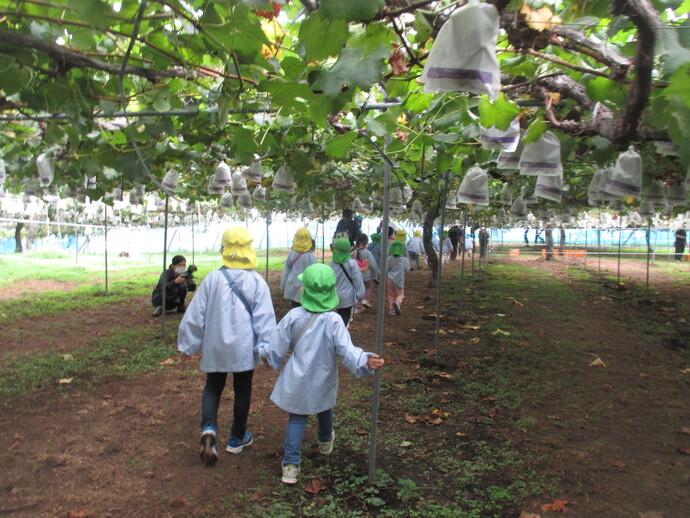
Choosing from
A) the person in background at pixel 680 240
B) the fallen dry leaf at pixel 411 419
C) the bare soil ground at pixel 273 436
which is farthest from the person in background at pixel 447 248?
the fallen dry leaf at pixel 411 419

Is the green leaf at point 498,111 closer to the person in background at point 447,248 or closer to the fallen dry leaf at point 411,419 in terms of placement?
the fallen dry leaf at point 411,419

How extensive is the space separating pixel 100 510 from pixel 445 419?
275 centimetres

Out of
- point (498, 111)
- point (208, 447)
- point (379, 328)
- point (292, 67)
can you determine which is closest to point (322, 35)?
point (292, 67)

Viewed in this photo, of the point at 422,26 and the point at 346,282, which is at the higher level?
the point at 422,26

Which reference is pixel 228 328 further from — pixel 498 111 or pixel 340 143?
pixel 498 111

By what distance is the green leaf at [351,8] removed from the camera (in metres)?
1.39

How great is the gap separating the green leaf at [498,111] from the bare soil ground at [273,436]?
7.23 ft

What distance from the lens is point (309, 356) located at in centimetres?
321

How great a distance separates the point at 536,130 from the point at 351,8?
181 centimetres

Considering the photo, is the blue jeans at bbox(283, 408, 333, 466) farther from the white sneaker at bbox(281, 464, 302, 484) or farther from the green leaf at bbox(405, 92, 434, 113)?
the green leaf at bbox(405, 92, 434, 113)

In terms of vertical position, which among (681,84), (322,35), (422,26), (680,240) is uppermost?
(422,26)

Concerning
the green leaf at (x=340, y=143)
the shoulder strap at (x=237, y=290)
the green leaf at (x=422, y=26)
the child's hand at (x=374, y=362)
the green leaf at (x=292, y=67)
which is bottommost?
the child's hand at (x=374, y=362)

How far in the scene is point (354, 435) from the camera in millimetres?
3963

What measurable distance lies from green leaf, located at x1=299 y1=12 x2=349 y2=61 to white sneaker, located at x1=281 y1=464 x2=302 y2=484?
8.20 ft
